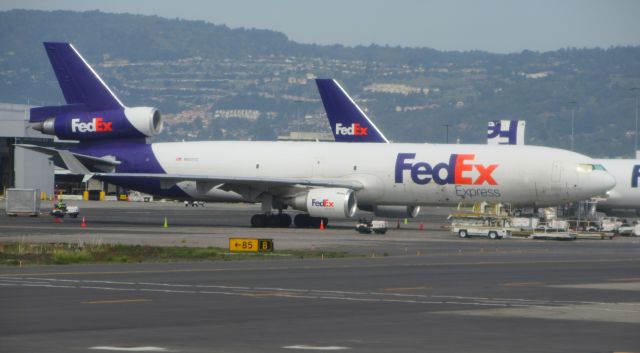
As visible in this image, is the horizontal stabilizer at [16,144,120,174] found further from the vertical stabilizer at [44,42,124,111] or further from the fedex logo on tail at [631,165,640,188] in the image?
the fedex logo on tail at [631,165,640,188]

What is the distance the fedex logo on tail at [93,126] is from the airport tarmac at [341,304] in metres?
25.4

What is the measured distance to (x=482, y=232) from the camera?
6281 cm

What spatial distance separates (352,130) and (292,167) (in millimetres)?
24699

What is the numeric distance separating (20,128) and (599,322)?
106m

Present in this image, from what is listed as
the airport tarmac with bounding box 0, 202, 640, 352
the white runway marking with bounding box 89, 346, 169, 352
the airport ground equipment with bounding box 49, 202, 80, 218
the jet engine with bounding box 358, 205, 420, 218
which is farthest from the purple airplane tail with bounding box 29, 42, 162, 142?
the white runway marking with bounding box 89, 346, 169, 352

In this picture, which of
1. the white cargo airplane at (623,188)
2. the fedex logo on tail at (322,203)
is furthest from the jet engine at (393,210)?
the white cargo airplane at (623,188)

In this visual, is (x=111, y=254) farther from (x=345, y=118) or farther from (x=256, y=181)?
(x=345, y=118)

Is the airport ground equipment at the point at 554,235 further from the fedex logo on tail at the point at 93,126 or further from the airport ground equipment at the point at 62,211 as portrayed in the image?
the airport ground equipment at the point at 62,211

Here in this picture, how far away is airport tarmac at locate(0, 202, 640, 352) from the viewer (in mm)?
21406

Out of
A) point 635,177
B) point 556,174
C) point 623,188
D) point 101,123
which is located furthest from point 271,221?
point 635,177

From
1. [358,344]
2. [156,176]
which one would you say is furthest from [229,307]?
[156,176]

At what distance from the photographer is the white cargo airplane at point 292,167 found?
6656 cm

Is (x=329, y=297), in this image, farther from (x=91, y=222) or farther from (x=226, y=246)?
(x=91, y=222)

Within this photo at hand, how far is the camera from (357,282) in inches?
1342
